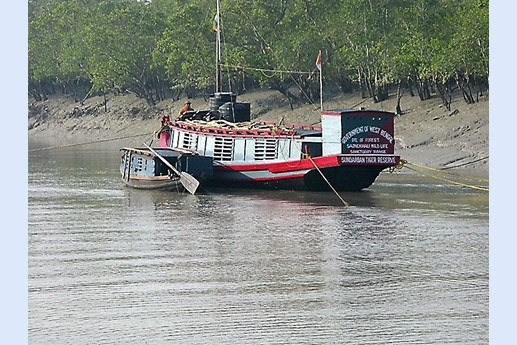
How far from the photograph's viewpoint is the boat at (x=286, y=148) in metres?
25.6

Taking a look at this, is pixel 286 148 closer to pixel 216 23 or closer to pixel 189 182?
pixel 189 182

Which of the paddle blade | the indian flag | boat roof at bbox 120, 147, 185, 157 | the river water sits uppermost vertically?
the indian flag

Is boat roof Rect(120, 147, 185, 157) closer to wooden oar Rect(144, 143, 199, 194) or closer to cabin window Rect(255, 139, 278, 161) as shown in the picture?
wooden oar Rect(144, 143, 199, 194)

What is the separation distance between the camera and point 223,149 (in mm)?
28703

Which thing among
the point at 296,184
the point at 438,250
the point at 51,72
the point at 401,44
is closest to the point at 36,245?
the point at 438,250

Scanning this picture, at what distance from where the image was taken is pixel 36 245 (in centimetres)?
1877

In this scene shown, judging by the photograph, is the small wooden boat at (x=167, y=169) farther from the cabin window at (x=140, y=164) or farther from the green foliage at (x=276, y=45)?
the green foliage at (x=276, y=45)

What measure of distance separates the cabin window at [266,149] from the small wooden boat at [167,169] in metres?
1.30

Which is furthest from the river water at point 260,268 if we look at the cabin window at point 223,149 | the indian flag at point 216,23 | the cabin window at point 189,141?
the indian flag at point 216,23

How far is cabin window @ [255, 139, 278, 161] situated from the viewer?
27.6 m

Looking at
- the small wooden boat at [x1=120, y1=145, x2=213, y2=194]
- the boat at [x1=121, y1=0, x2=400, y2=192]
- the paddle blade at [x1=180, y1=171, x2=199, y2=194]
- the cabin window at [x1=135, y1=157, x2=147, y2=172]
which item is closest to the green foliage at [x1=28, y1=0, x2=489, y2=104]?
the boat at [x1=121, y1=0, x2=400, y2=192]

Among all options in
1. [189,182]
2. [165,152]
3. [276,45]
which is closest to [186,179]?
[189,182]

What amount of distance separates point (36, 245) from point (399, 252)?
652 centimetres

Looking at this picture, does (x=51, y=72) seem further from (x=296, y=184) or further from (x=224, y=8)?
(x=296, y=184)
